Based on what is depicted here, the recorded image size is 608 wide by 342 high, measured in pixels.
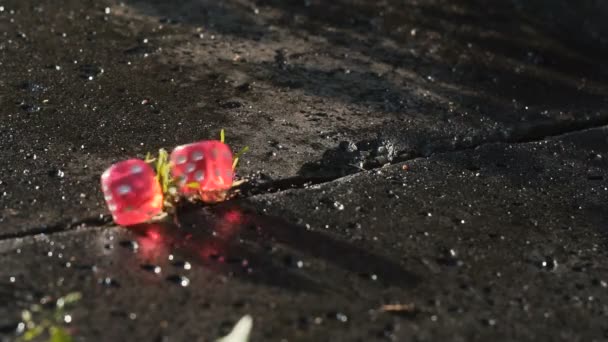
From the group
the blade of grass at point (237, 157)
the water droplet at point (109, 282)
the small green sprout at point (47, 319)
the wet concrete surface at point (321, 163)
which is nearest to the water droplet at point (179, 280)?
the wet concrete surface at point (321, 163)

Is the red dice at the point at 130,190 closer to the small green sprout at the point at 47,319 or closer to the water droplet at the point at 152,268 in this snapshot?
the water droplet at the point at 152,268

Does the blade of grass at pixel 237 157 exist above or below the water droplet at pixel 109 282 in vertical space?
above

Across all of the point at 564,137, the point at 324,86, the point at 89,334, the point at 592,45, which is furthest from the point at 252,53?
the point at 89,334

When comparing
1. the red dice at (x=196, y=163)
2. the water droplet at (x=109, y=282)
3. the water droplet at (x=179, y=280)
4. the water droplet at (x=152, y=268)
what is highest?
the red dice at (x=196, y=163)

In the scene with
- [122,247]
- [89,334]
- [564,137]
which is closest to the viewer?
[89,334]

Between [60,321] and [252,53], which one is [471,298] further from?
[252,53]

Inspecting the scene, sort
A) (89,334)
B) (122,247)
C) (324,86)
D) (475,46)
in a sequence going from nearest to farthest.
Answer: (89,334) → (122,247) → (324,86) → (475,46)

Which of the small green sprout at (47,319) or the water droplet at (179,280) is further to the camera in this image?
the water droplet at (179,280)
